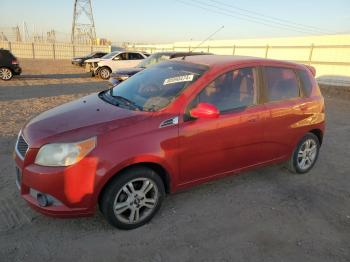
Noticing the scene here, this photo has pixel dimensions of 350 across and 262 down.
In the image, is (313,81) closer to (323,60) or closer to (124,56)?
(124,56)

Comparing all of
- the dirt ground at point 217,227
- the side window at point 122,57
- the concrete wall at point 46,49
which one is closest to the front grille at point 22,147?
the dirt ground at point 217,227

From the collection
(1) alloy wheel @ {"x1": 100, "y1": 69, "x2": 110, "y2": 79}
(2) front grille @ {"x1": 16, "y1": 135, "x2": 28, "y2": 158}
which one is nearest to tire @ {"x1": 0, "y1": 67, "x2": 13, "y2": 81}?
(1) alloy wheel @ {"x1": 100, "y1": 69, "x2": 110, "y2": 79}

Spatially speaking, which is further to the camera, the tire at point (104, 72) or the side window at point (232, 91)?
the tire at point (104, 72)

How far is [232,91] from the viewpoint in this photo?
3.84m

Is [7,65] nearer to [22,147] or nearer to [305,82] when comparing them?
[22,147]

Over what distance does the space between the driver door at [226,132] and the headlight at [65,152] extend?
971 mm

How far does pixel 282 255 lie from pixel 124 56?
16.6m

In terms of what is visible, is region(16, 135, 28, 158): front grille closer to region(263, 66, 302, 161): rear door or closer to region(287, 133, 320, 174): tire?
region(263, 66, 302, 161): rear door

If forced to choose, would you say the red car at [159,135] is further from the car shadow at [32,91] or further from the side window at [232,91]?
the car shadow at [32,91]

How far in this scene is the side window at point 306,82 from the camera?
15.4 ft

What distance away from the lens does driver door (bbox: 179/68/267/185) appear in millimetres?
3465

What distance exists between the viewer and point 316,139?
5.03 m

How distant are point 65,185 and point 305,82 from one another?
3.68 metres

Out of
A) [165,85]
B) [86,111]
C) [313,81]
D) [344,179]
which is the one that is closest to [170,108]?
[165,85]
